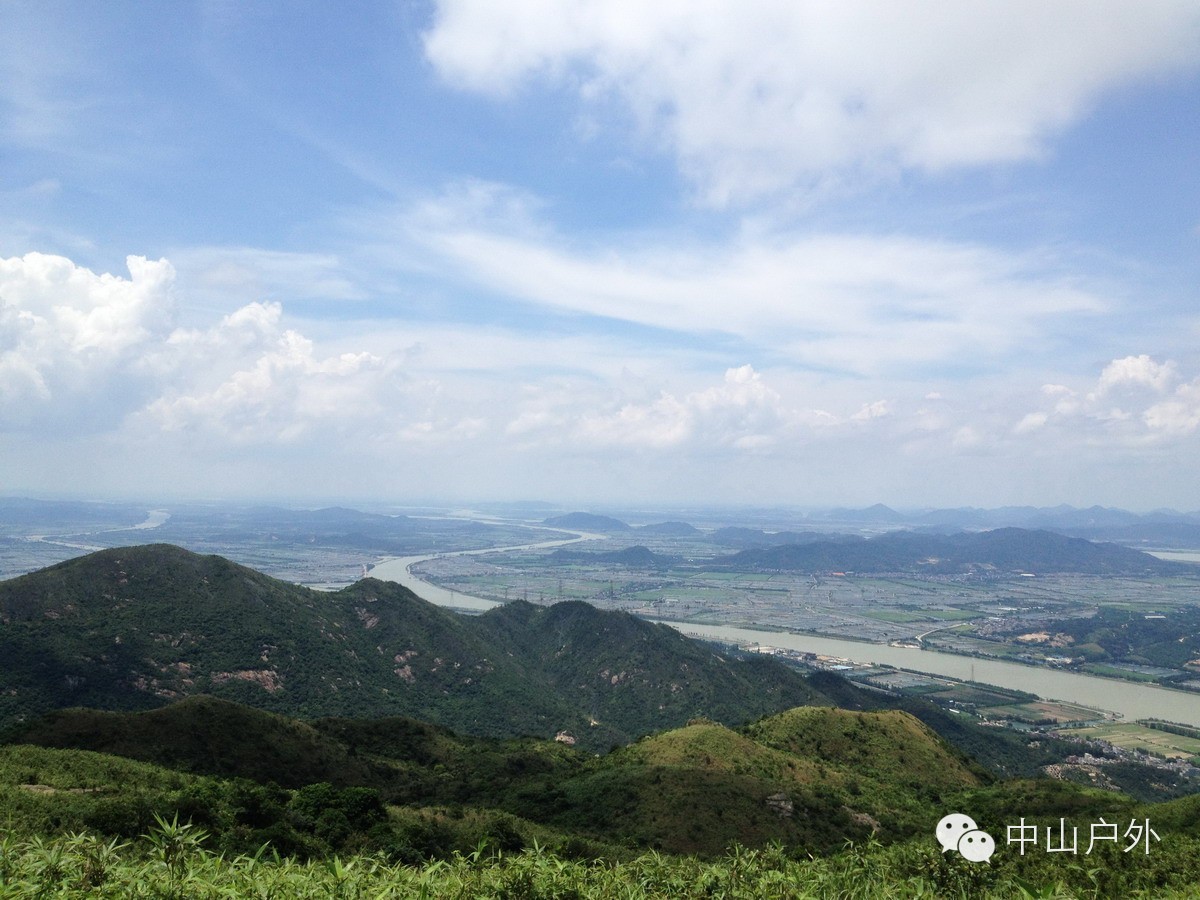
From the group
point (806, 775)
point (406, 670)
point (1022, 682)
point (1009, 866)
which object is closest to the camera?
point (1009, 866)

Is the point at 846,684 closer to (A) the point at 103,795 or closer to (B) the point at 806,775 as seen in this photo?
(B) the point at 806,775

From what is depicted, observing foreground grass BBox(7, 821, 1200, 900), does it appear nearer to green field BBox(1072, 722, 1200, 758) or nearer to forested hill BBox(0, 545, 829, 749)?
forested hill BBox(0, 545, 829, 749)

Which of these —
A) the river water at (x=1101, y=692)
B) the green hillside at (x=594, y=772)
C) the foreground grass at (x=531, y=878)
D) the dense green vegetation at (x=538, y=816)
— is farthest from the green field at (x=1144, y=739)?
the foreground grass at (x=531, y=878)

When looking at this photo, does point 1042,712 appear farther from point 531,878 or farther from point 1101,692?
point 531,878

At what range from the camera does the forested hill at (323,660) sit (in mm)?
96750

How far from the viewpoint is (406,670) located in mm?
131875

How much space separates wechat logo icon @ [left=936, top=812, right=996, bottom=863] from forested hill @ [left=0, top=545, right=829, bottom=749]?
104755 millimetres

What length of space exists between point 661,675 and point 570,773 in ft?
281

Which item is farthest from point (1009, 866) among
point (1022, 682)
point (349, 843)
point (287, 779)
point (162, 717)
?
point (1022, 682)

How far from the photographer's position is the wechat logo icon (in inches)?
703

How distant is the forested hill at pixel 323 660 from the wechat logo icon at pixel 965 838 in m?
105

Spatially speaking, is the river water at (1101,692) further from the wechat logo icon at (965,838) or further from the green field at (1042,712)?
the wechat logo icon at (965,838)

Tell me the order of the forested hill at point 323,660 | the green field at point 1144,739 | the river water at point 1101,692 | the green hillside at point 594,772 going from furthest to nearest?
the river water at point 1101,692, the green field at point 1144,739, the forested hill at point 323,660, the green hillside at point 594,772

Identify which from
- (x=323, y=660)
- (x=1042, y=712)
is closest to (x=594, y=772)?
(x=323, y=660)
